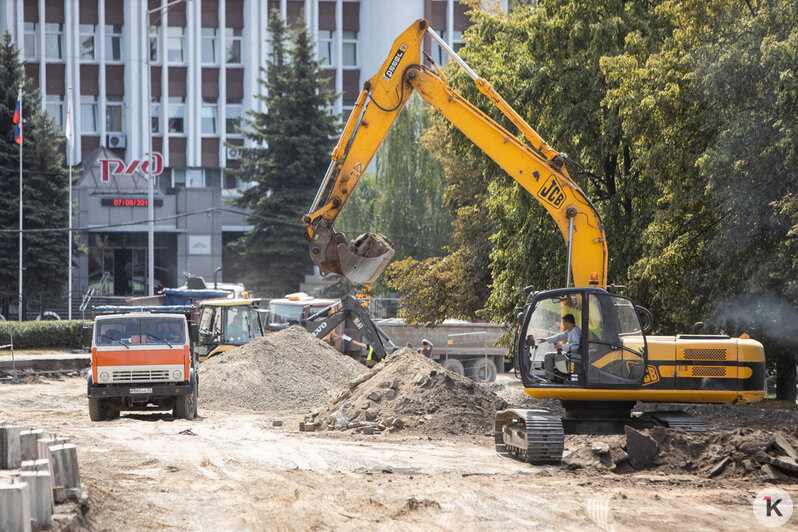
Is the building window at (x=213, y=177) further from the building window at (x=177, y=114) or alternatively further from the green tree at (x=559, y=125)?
the green tree at (x=559, y=125)

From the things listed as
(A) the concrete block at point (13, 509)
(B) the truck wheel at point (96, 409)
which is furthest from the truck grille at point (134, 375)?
(A) the concrete block at point (13, 509)

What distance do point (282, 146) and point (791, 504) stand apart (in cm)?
4333

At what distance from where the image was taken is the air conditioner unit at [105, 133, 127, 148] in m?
58.6

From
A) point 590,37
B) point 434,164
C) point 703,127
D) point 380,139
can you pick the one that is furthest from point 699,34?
point 434,164

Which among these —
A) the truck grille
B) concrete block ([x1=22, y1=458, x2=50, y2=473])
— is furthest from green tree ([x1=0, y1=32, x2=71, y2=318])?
concrete block ([x1=22, y1=458, x2=50, y2=473])

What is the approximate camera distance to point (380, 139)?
53.2ft

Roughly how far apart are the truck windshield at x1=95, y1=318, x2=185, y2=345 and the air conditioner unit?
4296cm

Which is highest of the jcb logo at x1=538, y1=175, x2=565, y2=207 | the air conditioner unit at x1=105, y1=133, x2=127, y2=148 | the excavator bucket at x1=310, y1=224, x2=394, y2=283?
the air conditioner unit at x1=105, y1=133, x2=127, y2=148

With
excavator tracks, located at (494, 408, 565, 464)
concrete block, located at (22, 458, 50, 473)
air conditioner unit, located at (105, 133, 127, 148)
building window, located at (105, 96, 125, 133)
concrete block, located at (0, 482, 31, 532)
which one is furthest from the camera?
building window, located at (105, 96, 125, 133)

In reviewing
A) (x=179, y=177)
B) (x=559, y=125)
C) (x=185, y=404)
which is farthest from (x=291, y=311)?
(x=179, y=177)

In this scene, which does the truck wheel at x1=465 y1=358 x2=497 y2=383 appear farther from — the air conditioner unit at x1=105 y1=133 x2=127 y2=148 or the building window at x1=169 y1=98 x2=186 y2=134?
the air conditioner unit at x1=105 y1=133 x2=127 y2=148

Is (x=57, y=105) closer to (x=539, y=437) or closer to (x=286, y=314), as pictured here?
(x=286, y=314)

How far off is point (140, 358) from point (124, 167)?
36222 mm

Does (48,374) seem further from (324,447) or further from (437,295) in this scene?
(324,447)
